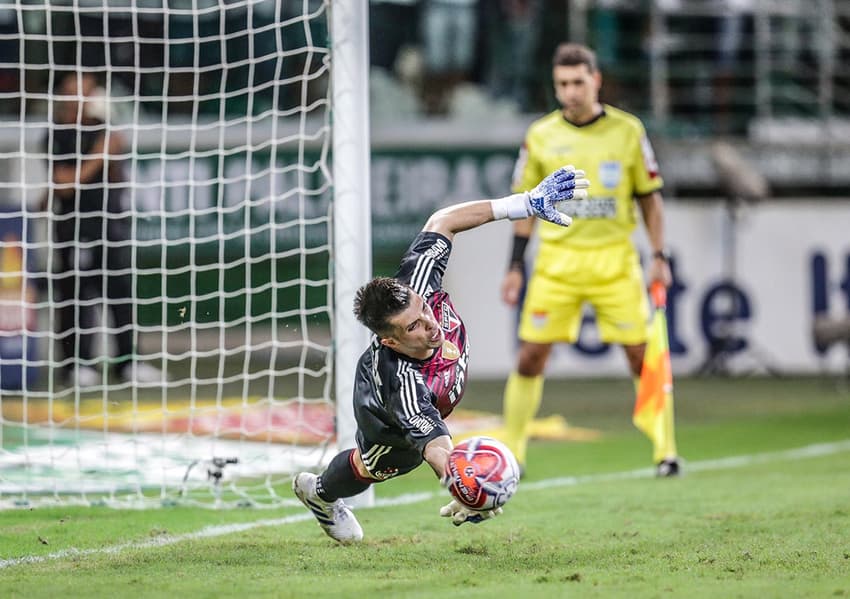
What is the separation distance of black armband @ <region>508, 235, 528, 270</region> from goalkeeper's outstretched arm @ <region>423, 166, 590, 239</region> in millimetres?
2271

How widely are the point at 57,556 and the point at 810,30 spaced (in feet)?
40.5

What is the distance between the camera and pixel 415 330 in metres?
4.97

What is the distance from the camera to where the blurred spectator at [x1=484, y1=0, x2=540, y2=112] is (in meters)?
15.0

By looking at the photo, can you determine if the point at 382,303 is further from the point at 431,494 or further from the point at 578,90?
the point at 578,90

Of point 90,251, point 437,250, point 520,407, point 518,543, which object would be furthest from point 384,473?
point 90,251

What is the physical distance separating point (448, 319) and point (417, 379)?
1.29 ft

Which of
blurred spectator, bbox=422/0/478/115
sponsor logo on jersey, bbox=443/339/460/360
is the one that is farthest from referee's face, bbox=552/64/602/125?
blurred spectator, bbox=422/0/478/115

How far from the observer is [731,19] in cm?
1538

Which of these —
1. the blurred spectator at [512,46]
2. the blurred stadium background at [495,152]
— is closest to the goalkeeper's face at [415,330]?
the blurred stadium background at [495,152]

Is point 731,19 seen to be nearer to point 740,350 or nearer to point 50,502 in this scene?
point 740,350

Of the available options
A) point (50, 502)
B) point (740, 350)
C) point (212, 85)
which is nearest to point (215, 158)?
point (212, 85)

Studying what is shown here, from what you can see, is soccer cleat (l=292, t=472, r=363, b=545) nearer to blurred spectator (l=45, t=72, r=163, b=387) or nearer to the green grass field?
the green grass field

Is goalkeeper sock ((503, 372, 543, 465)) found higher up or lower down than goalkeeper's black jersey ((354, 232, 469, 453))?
lower down

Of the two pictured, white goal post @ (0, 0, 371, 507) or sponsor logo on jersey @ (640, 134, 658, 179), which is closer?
white goal post @ (0, 0, 371, 507)
